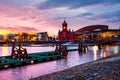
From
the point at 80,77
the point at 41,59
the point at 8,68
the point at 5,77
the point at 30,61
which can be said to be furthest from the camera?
the point at 41,59

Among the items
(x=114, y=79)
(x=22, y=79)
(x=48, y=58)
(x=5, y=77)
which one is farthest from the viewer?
(x=48, y=58)

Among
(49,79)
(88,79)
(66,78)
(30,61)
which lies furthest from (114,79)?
(30,61)

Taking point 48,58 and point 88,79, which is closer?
point 88,79

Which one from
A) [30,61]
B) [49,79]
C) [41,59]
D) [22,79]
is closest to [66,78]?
[49,79]

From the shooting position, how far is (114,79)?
48.5 feet

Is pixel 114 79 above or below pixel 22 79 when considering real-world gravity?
above

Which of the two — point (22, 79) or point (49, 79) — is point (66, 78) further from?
point (22, 79)

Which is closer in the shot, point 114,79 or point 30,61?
point 114,79

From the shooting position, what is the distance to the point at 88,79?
51.2 ft

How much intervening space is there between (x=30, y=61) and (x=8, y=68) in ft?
26.8

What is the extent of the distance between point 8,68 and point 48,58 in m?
16.3

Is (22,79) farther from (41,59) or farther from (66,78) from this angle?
(41,59)

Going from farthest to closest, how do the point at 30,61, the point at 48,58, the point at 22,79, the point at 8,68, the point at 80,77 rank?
the point at 48,58 → the point at 30,61 → the point at 8,68 → the point at 22,79 → the point at 80,77

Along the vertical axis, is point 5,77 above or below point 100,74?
below
